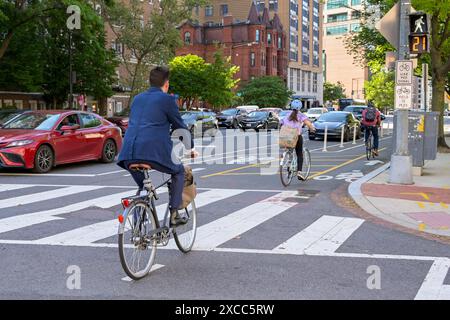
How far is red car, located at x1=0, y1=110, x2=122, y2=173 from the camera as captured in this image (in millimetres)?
12922

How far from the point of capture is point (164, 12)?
40594 mm

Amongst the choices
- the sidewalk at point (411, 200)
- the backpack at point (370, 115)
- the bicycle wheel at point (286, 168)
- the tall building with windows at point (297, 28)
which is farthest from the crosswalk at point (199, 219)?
the tall building with windows at point (297, 28)

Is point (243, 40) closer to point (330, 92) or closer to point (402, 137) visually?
point (330, 92)

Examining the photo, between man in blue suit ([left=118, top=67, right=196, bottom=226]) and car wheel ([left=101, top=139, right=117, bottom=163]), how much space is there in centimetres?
1076

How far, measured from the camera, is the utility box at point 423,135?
1340cm

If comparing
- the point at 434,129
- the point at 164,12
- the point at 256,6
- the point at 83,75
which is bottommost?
the point at 434,129

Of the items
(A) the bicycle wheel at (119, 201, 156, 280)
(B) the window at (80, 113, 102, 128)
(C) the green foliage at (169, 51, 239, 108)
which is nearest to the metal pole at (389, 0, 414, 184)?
(A) the bicycle wheel at (119, 201, 156, 280)

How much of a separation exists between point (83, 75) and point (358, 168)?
26567 millimetres

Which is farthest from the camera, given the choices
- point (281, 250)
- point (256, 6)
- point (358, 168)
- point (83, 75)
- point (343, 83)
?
point (343, 83)

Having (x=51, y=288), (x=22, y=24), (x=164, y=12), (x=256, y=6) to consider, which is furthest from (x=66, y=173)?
(x=256, y=6)

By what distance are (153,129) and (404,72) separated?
25.0 ft

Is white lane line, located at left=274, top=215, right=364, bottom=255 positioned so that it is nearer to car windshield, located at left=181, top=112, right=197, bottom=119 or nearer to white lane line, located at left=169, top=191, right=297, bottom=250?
white lane line, located at left=169, top=191, right=297, bottom=250

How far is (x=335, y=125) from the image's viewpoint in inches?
1083

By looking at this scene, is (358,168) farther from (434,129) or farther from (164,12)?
(164,12)
